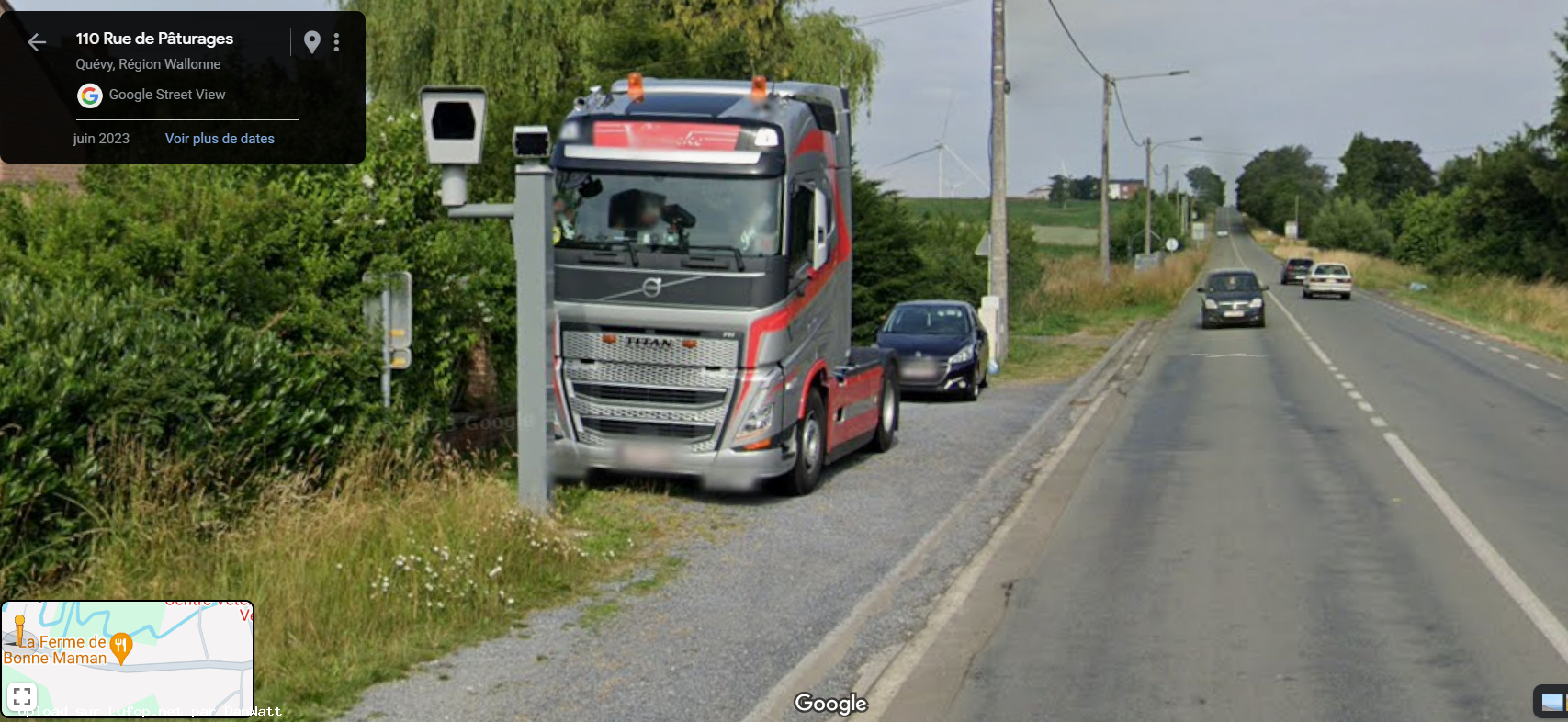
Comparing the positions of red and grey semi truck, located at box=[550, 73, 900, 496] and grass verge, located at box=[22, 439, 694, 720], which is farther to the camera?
red and grey semi truck, located at box=[550, 73, 900, 496]

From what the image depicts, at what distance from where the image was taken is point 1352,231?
128 meters

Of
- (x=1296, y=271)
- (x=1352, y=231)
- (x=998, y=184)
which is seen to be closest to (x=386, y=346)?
(x=998, y=184)

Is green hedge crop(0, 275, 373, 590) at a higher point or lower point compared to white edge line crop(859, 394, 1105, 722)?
higher

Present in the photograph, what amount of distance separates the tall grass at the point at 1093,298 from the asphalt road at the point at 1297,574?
20.5 m

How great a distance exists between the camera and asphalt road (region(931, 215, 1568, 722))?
735 cm

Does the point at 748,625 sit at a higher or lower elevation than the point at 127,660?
lower

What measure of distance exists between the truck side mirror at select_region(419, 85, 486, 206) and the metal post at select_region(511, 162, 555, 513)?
0.52 meters

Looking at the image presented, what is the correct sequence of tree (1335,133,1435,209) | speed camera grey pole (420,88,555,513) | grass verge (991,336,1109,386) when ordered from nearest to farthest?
1. speed camera grey pole (420,88,555,513)
2. grass verge (991,336,1109,386)
3. tree (1335,133,1435,209)

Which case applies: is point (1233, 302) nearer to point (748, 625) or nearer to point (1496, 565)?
point (1496, 565)

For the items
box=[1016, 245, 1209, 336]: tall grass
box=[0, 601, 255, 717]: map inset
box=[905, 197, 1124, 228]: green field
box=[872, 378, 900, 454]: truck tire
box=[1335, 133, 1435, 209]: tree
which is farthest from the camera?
box=[1335, 133, 1435, 209]: tree

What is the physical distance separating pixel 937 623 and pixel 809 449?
195 inches

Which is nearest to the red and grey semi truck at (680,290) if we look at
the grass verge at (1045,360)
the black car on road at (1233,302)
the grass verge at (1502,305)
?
the grass verge at (1045,360)

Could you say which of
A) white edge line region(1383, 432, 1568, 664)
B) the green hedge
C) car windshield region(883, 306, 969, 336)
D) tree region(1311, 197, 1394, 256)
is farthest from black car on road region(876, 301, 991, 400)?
tree region(1311, 197, 1394, 256)

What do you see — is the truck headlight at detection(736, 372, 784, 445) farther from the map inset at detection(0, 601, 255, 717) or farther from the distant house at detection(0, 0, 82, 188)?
the distant house at detection(0, 0, 82, 188)
